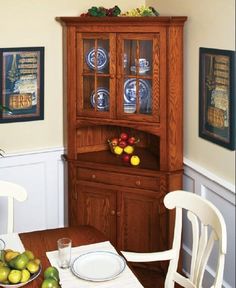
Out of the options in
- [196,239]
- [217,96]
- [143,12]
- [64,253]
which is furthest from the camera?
[143,12]

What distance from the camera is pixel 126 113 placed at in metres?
3.41

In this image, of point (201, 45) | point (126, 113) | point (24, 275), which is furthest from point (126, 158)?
point (24, 275)

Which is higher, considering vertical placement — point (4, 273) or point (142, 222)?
point (4, 273)

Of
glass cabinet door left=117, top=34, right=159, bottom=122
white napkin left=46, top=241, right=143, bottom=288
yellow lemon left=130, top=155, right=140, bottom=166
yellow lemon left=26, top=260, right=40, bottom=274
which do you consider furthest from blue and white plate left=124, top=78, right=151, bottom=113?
yellow lemon left=26, top=260, right=40, bottom=274

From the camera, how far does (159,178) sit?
333 centimetres

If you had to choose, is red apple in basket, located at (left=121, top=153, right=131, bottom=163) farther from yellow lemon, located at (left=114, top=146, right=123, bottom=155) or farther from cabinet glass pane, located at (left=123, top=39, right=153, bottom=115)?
cabinet glass pane, located at (left=123, top=39, right=153, bottom=115)

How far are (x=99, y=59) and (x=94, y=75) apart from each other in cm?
12

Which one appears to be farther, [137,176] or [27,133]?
[27,133]

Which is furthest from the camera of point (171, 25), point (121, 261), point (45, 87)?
point (45, 87)

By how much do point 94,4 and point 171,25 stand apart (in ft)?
2.57

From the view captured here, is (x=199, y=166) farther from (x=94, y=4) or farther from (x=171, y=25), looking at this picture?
(x=94, y=4)

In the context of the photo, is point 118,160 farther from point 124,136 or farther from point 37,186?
point 37,186

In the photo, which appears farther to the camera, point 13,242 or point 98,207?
point 98,207

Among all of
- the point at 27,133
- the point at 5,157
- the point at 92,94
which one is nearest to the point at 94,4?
the point at 92,94
